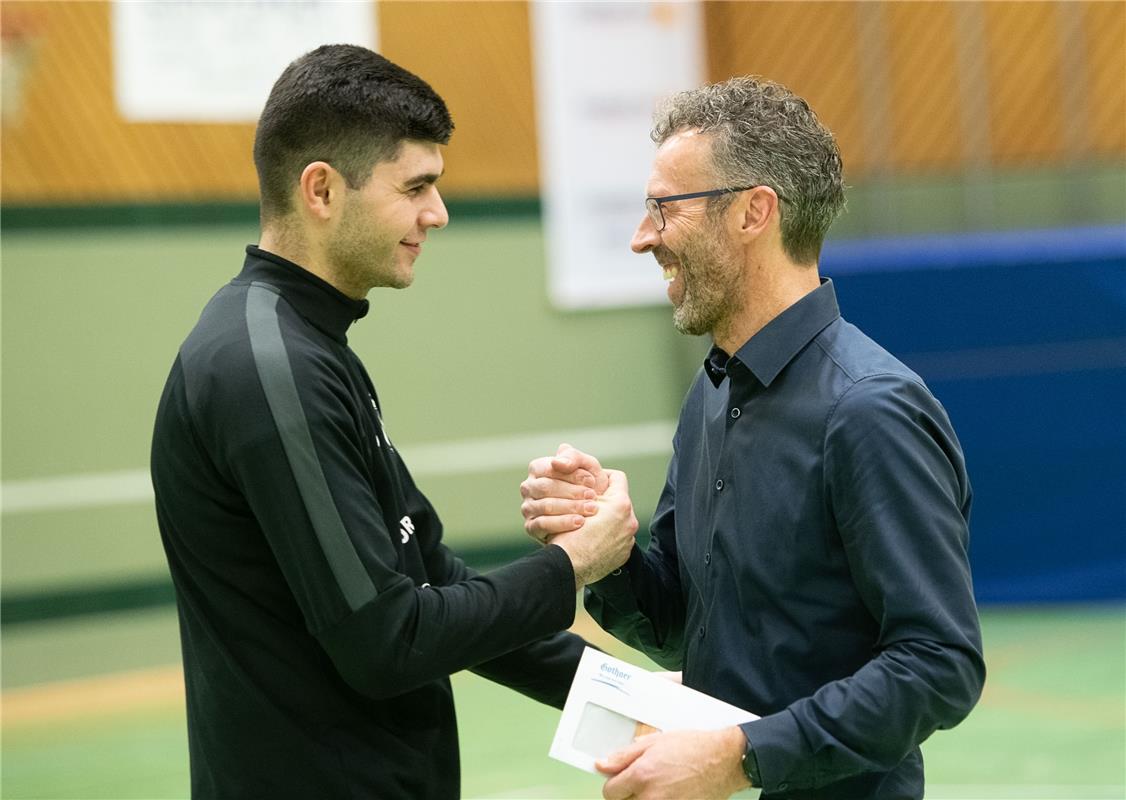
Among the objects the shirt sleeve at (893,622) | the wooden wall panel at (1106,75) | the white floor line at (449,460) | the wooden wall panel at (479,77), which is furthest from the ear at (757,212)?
the wooden wall panel at (479,77)

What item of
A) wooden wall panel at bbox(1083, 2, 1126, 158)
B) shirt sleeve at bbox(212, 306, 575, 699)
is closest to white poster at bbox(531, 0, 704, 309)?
wooden wall panel at bbox(1083, 2, 1126, 158)

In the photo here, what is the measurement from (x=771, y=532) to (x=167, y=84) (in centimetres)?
650

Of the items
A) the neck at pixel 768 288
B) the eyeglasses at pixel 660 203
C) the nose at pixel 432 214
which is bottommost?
the neck at pixel 768 288

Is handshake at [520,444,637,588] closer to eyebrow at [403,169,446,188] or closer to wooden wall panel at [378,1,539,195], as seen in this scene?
eyebrow at [403,169,446,188]

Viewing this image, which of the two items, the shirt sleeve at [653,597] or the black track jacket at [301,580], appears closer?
the black track jacket at [301,580]

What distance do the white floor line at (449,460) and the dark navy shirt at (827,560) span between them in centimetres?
582

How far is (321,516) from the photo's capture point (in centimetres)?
208

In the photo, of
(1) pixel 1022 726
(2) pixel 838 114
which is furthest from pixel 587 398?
(1) pixel 1022 726

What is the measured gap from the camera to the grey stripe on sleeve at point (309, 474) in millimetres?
2074

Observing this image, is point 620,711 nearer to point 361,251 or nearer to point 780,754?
point 780,754

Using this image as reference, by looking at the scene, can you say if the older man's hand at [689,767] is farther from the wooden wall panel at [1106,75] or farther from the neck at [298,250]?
the wooden wall panel at [1106,75]

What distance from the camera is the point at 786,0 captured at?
916cm

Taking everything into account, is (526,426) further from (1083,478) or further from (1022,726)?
(1022,726)

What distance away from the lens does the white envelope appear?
81.4 inches
